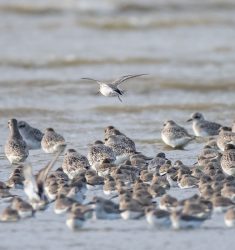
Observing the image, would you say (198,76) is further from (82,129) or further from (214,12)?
(214,12)

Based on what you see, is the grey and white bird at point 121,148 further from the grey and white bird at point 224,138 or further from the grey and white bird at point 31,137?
the grey and white bird at point 31,137

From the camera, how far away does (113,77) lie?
2670cm

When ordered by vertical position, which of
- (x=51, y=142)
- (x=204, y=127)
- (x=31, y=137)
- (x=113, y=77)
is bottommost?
(x=51, y=142)

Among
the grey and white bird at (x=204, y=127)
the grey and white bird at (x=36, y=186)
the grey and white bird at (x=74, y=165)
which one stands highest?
the grey and white bird at (x=204, y=127)

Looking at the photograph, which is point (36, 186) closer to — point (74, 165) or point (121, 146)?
point (74, 165)

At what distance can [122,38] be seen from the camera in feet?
119

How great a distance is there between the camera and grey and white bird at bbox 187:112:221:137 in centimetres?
1880

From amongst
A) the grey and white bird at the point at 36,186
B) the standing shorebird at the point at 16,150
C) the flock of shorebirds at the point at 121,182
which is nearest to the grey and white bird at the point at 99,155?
the flock of shorebirds at the point at 121,182

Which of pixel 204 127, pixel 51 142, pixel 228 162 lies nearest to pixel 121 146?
pixel 51 142

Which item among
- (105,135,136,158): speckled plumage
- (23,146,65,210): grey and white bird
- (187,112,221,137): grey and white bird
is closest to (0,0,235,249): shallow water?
(23,146,65,210): grey and white bird

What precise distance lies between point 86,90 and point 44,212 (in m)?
13.0

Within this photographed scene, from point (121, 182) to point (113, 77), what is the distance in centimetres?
1342

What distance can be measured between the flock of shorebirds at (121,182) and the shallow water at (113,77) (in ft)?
0.53

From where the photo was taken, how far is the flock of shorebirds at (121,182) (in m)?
11.8
